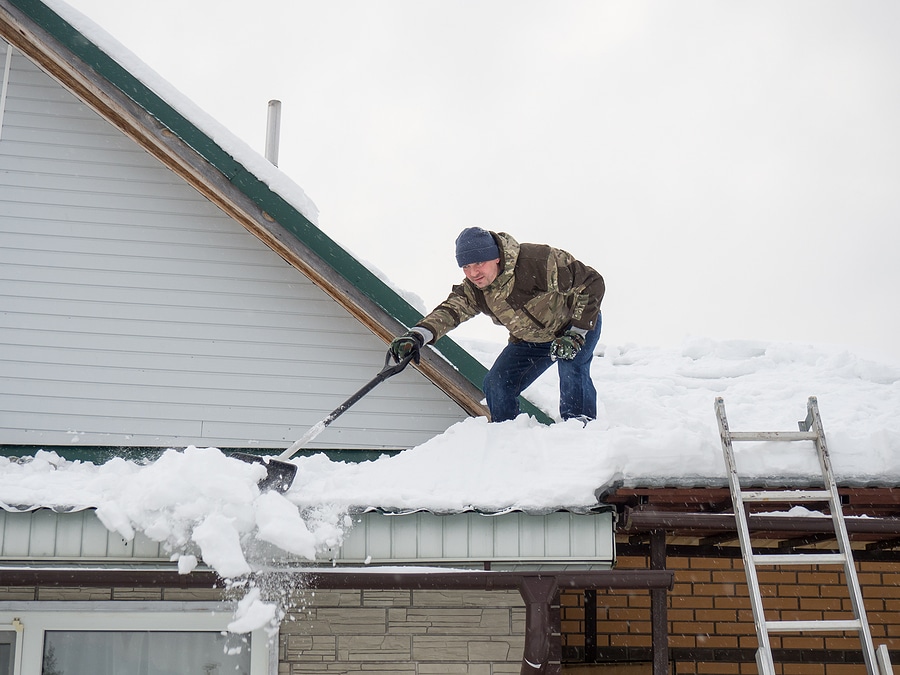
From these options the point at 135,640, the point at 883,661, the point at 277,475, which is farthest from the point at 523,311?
the point at 135,640

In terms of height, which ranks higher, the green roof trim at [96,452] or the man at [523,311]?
the man at [523,311]

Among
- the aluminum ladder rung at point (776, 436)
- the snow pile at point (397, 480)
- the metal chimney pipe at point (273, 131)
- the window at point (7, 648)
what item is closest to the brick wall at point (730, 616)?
the snow pile at point (397, 480)

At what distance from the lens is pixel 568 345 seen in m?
4.49

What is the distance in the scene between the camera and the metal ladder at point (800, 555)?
3340 mm

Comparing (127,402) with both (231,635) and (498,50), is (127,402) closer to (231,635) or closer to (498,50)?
(231,635)

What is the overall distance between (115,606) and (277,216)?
2.47 metres

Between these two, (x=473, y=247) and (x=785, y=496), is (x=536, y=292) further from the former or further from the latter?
(x=785, y=496)

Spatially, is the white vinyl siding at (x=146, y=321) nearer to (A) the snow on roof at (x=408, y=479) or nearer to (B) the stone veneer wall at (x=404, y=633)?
(A) the snow on roof at (x=408, y=479)

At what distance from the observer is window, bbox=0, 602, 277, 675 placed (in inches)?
171

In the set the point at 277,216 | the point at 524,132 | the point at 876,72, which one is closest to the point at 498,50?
the point at 524,132

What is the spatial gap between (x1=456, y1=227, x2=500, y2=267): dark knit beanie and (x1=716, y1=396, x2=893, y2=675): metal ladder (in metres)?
1.44

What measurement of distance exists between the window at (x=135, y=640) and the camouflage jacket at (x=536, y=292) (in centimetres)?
196

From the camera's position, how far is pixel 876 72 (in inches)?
758

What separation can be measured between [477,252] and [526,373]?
2.91 ft
